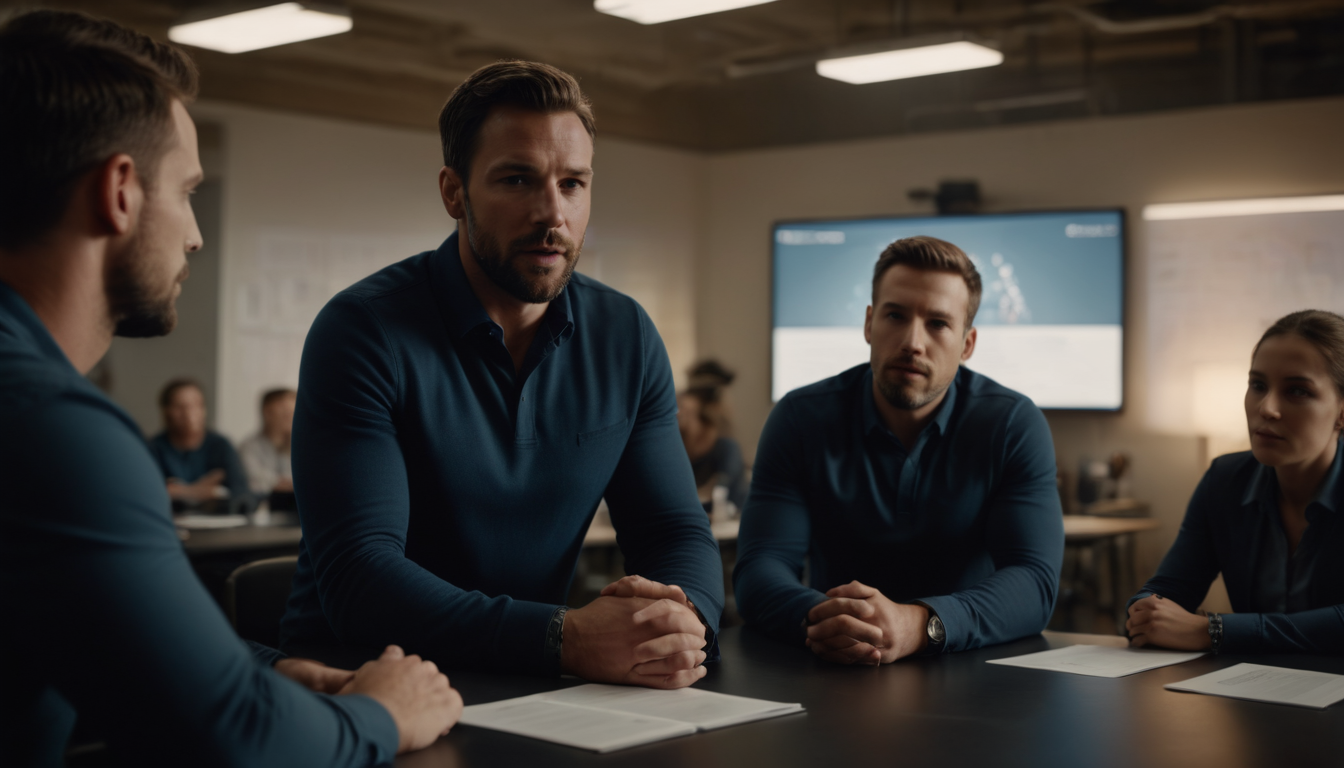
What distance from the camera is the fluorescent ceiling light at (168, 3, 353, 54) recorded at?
5344mm

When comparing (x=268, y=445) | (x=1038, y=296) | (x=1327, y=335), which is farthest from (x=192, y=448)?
(x=1327, y=335)

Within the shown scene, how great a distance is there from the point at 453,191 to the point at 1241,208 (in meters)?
5.72

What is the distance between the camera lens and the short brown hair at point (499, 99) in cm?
177

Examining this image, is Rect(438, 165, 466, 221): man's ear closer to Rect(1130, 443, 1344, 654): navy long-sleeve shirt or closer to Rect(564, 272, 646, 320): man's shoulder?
Rect(564, 272, 646, 320): man's shoulder

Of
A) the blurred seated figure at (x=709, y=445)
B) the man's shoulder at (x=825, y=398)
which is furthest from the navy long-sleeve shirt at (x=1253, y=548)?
the blurred seated figure at (x=709, y=445)

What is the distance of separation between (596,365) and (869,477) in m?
0.64

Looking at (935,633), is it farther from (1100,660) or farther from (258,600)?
(258,600)

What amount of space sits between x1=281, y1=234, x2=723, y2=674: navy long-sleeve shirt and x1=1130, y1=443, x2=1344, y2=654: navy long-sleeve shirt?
955 millimetres

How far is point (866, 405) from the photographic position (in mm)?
2346

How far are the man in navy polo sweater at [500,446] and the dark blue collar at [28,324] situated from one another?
24.3 inches

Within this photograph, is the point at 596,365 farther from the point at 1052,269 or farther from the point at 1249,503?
the point at 1052,269

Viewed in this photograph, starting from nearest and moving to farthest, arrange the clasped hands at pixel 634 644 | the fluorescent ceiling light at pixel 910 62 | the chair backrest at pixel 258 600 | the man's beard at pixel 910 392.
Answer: the clasped hands at pixel 634 644, the chair backrest at pixel 258 600, the man's beard at pixel 910 392, the fluorescent ceiling light at pixel 910 62

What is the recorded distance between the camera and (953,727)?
1.31 meters

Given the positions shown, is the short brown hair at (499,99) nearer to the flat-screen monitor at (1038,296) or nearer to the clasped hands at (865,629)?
the clasped hands at (865,629)
